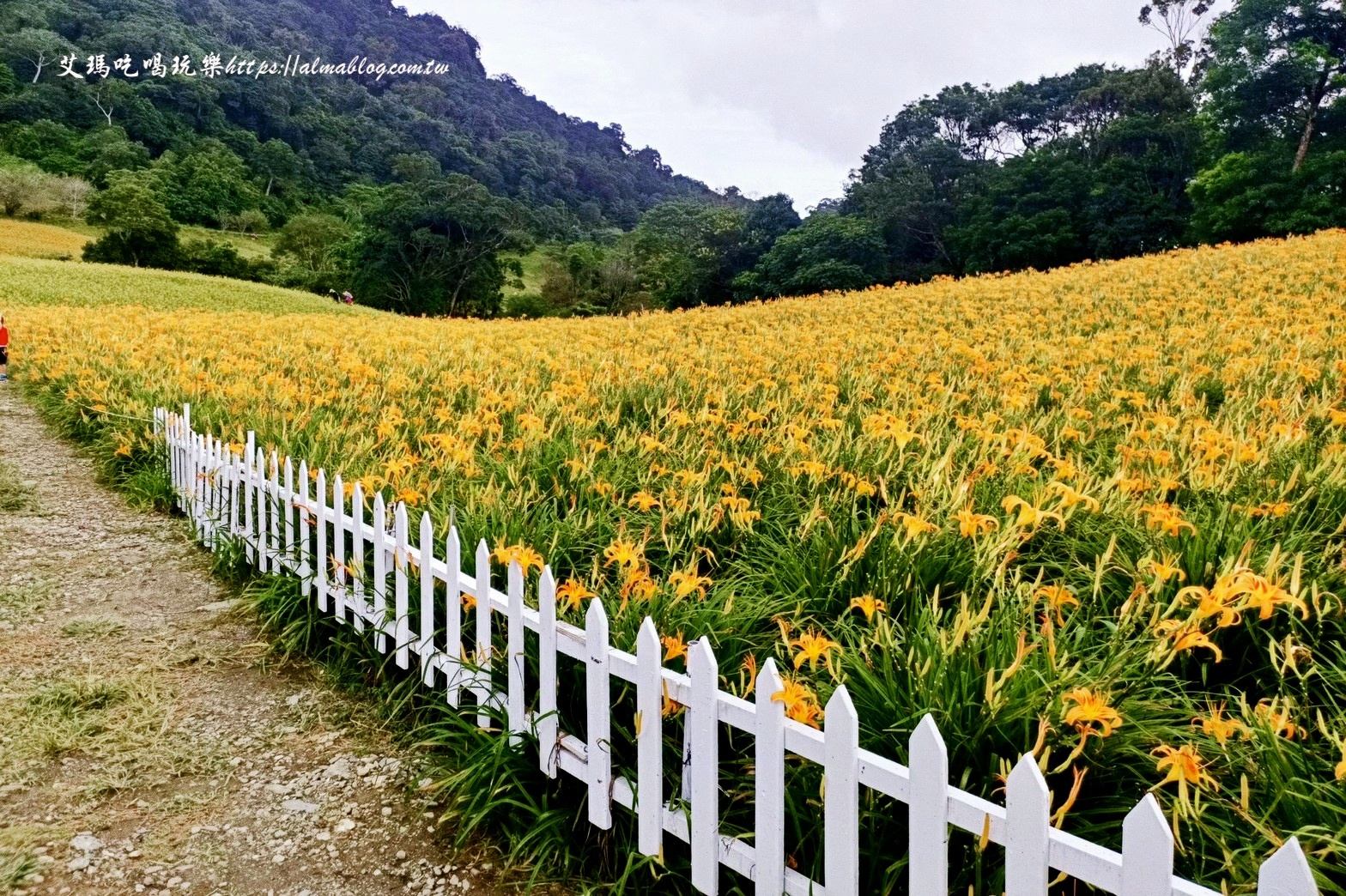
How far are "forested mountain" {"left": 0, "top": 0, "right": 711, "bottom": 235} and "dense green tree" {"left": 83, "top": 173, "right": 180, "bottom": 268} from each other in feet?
76.8

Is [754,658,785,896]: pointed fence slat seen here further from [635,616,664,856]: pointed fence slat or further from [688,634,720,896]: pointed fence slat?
[635,616,664,856]: pointed fence slat

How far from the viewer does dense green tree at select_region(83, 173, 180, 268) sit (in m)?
40.4

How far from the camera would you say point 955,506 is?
3318mm

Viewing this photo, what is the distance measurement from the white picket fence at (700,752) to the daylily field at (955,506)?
0.34 ft

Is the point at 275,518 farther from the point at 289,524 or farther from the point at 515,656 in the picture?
the point at 515,656

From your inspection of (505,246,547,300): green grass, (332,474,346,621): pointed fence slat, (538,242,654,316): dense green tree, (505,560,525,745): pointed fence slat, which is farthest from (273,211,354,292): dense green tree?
(505,560,525,745): pointed fence slat

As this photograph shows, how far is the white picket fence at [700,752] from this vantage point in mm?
1401

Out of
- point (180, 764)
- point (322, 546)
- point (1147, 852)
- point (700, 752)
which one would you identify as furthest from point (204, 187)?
point (1147, 852)

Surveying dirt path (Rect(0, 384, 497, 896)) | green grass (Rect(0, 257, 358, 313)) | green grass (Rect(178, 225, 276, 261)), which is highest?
green grass (Rect(178, 225, 276, 261))

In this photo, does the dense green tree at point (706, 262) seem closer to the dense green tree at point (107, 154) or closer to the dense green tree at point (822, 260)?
the dense green tree at point (822, 260)

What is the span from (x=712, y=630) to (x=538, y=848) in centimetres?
77

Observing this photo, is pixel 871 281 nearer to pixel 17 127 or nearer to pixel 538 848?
pixel 538 848

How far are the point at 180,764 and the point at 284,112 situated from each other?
93994 mm

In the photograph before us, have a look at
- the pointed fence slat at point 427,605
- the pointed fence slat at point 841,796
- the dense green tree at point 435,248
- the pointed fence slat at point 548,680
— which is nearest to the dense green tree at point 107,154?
the dense green tree at point 435,248
